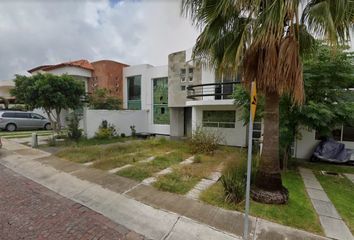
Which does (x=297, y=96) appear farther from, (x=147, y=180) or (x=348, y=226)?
(x=147, y=180)

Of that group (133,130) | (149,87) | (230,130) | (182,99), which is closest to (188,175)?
(230,130)

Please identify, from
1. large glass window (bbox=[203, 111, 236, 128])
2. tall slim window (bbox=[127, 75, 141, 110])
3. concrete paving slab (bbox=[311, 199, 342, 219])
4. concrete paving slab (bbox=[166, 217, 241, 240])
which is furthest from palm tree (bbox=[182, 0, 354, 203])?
tall slim window (bbox=[127, 75, 141, 110])

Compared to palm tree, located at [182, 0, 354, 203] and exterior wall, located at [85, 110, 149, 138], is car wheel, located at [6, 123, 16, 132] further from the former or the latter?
palm tree, located at [182, 0, 354, 203]

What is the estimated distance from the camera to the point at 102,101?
688 inches

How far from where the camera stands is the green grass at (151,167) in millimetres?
7030

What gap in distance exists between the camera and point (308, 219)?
443 cm

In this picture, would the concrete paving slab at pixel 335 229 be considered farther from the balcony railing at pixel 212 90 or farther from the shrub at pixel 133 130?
the shrub at pixel 133 130

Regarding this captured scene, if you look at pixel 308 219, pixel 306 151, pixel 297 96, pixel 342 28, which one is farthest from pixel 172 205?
pixel 306 151

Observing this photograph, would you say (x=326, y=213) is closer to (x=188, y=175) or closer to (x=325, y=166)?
(x=188, y=175)

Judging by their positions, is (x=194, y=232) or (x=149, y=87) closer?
(x=194, y=232)

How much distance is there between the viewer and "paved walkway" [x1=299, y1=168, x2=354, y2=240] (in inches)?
157

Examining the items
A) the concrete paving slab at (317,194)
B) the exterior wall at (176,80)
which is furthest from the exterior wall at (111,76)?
the concrete paving slab at (317,194)

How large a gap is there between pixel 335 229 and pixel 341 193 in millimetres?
2507

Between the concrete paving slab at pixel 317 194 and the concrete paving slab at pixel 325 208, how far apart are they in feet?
0.73
